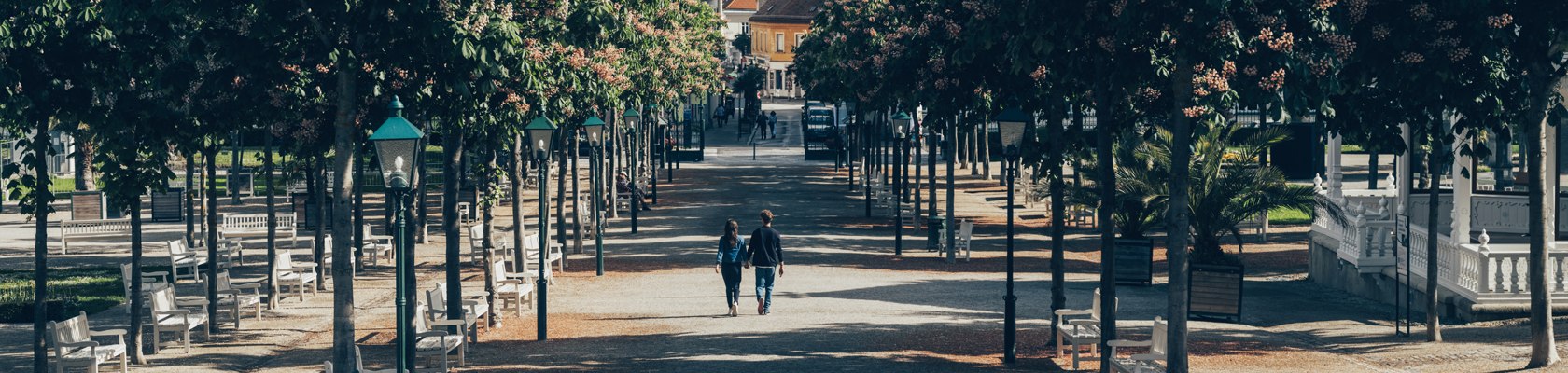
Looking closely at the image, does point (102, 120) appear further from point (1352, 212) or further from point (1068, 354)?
point (1352, 212)

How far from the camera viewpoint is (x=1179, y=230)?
13555mm

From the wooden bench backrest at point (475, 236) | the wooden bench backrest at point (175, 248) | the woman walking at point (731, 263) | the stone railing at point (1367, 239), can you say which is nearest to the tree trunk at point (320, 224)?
the wooden bench backrest at point (175, 248)

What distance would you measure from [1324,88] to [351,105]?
7582 mm

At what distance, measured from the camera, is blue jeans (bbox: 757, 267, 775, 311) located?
2081 cm

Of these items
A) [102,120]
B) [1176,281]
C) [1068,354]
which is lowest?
[1068,354]

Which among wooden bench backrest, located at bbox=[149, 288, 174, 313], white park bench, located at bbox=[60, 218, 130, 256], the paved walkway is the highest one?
white park bench, located at bbox=[60, 218, 130, 256]

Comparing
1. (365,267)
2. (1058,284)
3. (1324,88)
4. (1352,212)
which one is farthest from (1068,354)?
(365,267)

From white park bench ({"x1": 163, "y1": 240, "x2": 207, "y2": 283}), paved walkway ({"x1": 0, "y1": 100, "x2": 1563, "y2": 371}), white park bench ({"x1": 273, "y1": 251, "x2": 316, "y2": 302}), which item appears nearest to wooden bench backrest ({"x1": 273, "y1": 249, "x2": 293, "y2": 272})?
white park bench ({"x1": 273, "y1": 251, "x2": 316, "y2": 302})

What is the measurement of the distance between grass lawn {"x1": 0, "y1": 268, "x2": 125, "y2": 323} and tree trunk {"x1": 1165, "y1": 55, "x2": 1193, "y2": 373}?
14132mm

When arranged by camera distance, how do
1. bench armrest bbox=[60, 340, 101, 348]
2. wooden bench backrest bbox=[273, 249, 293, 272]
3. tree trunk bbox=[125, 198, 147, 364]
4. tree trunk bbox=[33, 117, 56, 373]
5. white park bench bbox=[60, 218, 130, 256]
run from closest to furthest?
tree trunk bbox=[33, 117, 56, 373]
bench armrest bbox=[60, 340, 101, 348]
tree trunk bbox=[125, 198, 147, 364]
wooden bench backrest bbox=[273, 249, 293, 272]
white park bench bbox=[60, 218, 130, 256]

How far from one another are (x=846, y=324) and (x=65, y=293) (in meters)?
12.0

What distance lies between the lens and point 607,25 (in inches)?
591

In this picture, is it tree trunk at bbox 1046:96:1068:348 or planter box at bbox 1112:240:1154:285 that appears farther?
planter box at bbox 1112:240:1154:285

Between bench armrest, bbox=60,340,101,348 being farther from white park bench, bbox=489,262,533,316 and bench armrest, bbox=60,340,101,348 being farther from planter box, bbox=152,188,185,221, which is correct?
planter box, bbox=152,188,185,221
